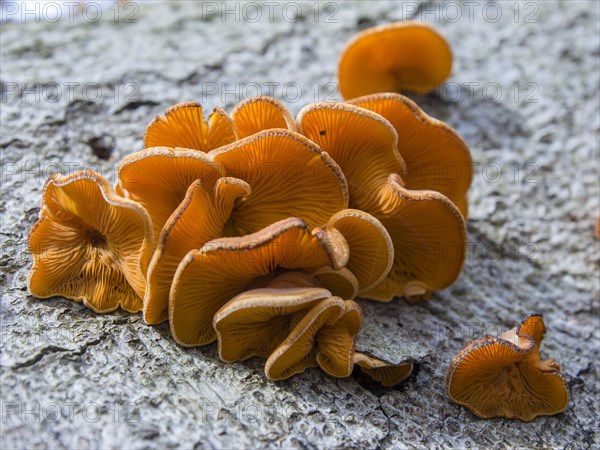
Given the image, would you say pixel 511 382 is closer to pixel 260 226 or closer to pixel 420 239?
pixel 420 239

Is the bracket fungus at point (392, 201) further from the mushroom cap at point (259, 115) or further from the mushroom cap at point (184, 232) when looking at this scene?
the mushroom cap at point (184, 232)

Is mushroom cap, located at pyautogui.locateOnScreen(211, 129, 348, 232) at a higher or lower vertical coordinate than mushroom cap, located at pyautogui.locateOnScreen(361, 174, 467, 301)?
higher

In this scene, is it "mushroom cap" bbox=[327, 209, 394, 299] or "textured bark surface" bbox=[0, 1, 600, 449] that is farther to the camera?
"mushroom cap" bbox=[327, 209, 394, 299]

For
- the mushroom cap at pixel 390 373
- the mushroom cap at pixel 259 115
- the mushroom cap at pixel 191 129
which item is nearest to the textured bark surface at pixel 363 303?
the mushroom cap at pixel 390 373

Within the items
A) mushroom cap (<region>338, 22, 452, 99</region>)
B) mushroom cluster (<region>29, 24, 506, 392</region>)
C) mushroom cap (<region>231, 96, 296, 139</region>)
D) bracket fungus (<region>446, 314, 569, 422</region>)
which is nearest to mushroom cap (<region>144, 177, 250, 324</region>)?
mushroom cluster (<region>29, 24, 506, 392</region>)

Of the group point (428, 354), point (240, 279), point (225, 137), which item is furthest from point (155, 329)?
point (428, 354)

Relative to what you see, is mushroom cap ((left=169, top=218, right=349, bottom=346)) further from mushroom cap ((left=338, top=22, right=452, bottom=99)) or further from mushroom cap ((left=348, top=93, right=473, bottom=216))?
mushroom cap ((left=338, top=22, right=452, bottom=99))
